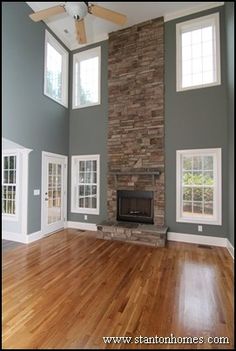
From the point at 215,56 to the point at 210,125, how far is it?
1.50 metres

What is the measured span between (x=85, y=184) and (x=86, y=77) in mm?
3103

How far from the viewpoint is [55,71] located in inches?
203

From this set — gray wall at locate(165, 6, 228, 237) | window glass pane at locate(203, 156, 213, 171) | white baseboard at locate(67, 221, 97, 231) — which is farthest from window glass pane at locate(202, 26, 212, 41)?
white baseboard at locate(67, 221, 97, 231)

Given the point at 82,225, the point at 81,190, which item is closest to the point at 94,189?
the point at 81,190

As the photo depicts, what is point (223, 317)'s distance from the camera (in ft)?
6.19

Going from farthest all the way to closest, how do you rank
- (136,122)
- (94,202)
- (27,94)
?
(94,202)
(136,122)
(27,94)

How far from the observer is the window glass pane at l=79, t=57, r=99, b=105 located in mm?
5410

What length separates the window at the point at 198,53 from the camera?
13.7ft

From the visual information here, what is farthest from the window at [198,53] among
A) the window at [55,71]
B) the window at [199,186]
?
the window at [55,71]

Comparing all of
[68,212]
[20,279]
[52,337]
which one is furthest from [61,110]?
[52,337]

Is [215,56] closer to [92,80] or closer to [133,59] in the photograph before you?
[133,59]

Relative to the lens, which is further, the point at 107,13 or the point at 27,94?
the point at 27,94

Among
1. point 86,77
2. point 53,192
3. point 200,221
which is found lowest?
point 200,221

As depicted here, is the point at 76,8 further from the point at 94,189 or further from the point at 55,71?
the point at 94,189
